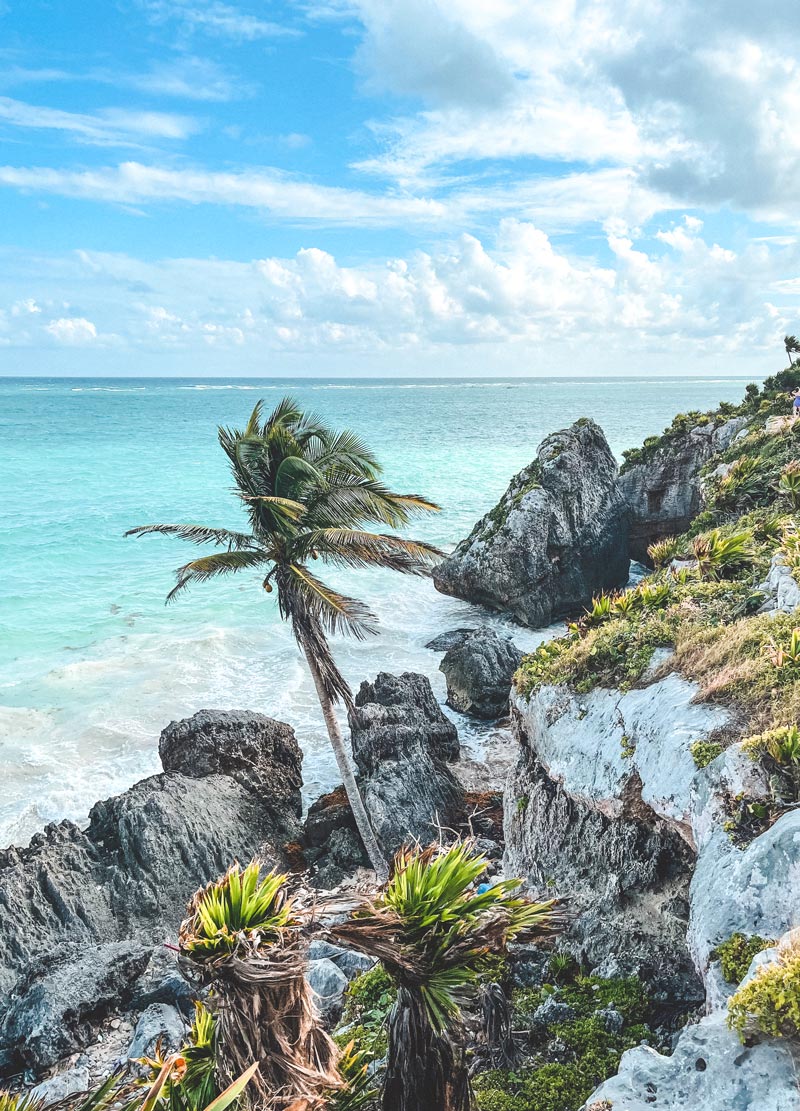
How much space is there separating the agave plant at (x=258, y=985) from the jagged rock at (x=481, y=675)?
15.1 m

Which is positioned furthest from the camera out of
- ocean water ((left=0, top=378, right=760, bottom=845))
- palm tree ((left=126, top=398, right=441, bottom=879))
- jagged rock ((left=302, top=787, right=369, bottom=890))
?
ocean water ((left=0, top=378, right=760, bottom=845))

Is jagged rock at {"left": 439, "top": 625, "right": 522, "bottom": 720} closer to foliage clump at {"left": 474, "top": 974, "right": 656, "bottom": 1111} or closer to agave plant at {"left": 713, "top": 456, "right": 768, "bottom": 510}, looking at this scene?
agave plant at {"left": 713, "top": 456, "right": 768, "bottom": 510}

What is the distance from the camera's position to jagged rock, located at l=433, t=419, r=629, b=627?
2775 cm

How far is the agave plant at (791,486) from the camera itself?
1504 centimetres

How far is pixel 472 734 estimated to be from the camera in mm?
19562

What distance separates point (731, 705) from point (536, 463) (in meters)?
23.4

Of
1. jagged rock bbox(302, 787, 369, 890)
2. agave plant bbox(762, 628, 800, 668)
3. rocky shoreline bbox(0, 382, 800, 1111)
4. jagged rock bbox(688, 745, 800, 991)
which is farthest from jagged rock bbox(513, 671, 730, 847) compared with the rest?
jagged rock bbox(302, 787, 369, 890)

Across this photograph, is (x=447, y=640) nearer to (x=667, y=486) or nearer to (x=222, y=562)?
(x=667, y=486)

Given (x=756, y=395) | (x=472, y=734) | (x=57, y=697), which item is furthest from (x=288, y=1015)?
(x=756, y=395)

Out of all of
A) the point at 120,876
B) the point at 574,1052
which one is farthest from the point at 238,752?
the point at 574,1052

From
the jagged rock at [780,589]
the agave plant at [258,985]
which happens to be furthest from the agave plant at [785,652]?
the agave plant at [258,985]

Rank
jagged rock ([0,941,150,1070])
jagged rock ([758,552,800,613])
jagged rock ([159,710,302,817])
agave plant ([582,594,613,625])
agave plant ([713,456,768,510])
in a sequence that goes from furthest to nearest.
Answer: agave plant ([713,456,768,510]), jagged rock ([159,710,302,817]), agave plant ([582,594,613,625]), jagged rock ([0,941,150,1070]), jagged rock ([758,552,800,613])

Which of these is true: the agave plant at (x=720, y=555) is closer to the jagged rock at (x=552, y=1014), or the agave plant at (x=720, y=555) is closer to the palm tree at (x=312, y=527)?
the palm tree at (x=312, y=527)

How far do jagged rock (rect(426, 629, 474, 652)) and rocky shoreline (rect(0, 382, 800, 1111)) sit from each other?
428 centimetres
